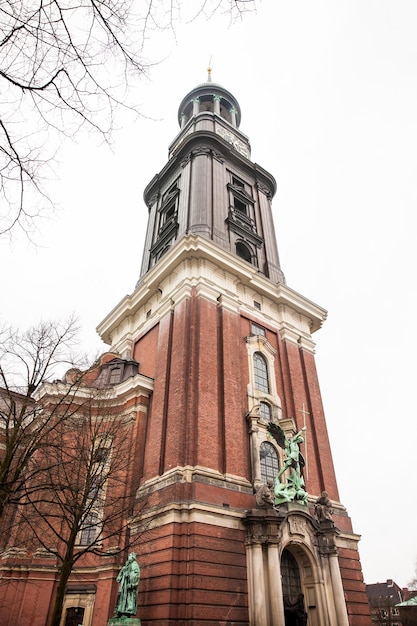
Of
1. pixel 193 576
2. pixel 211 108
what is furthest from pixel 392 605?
pixel 211 108

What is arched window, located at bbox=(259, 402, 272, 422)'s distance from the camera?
18.6m

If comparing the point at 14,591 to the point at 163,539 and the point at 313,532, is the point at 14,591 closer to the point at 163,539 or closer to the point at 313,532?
the point at 163,539

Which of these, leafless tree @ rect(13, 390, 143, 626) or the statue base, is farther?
leafless tree @ rect(13, 390, 143, 626)

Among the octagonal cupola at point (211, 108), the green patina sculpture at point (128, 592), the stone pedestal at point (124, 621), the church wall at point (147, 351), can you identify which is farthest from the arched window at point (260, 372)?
the octagonal cupola at point (211, 108)

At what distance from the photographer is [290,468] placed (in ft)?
58.1

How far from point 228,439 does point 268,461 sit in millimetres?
2587

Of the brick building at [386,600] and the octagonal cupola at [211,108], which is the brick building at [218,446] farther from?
the brick building at [386,600]

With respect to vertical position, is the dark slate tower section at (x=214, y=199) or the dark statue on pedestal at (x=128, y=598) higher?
the dark slate tower section at (x=214, y=199)

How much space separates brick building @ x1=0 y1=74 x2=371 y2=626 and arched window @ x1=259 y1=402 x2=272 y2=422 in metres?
0.06

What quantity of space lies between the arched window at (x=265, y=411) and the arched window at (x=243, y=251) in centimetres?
958

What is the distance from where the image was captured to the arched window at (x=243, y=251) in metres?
25.7

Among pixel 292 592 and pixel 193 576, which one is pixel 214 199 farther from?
pixel 292 592

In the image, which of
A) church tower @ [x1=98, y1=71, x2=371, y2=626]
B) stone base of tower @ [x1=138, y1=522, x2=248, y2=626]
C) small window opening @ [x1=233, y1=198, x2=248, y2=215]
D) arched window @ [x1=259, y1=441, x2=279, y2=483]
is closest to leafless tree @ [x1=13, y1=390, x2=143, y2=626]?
church tower @ [x1=98, y1=71, x2=371, y2=626]

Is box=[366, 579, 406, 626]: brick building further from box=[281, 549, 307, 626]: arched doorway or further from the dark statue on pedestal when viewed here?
the dark statue on pedestal
